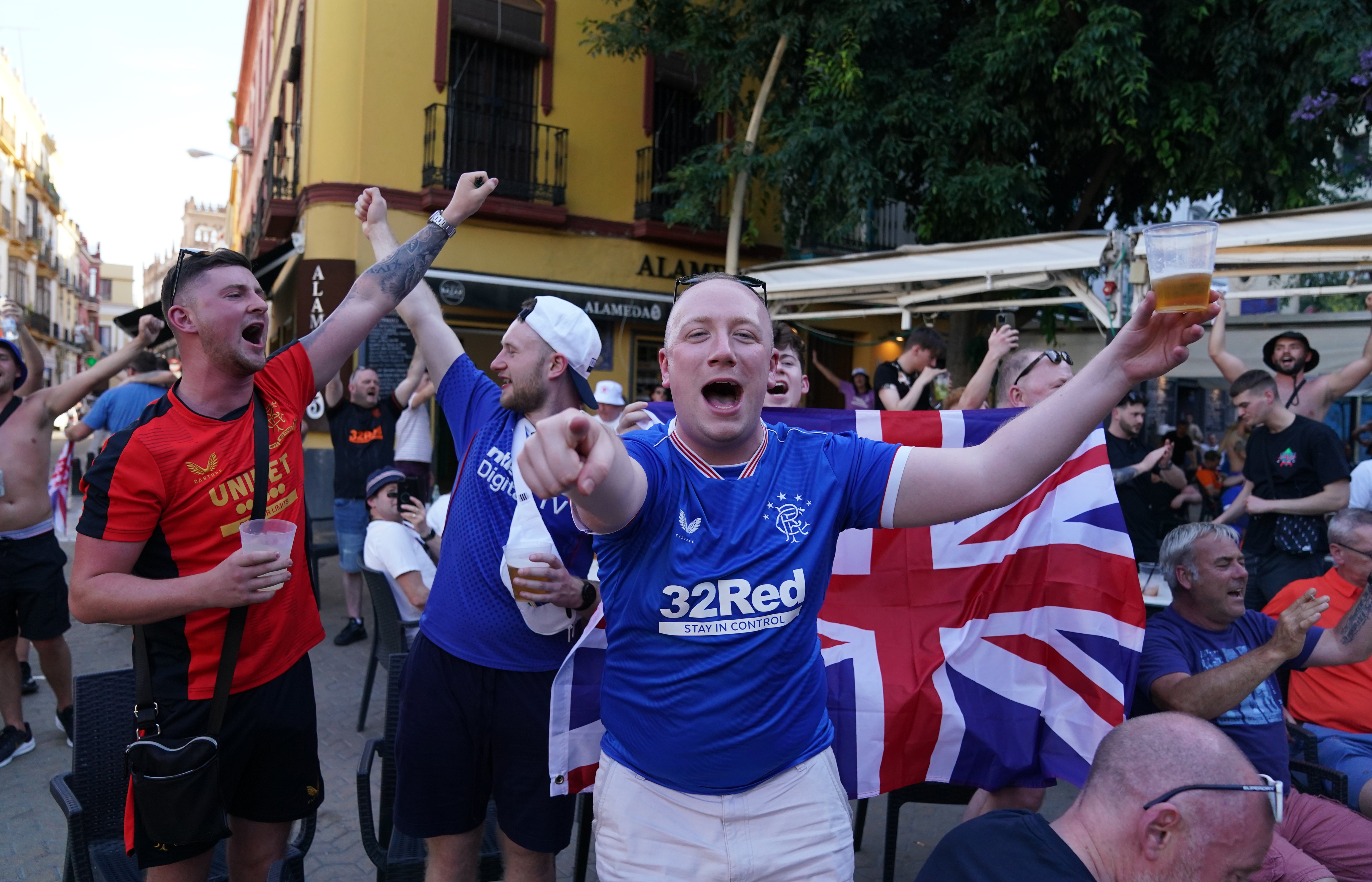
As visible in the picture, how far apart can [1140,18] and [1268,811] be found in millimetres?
10209

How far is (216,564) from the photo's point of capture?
2480 mm

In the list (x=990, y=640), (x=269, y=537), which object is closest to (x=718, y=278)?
(x=269, y=537)

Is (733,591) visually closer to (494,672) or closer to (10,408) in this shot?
(494,672)

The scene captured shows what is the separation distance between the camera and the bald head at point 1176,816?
1682mm

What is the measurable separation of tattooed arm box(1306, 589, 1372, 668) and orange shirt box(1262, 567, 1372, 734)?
169mm

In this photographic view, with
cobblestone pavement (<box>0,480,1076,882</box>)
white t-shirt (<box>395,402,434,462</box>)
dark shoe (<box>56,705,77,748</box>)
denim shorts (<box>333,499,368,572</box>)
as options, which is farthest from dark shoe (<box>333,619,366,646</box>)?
dark shoe (<box>56,705,77,748</box>)

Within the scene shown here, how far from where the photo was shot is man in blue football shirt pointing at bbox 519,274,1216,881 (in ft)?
5.78

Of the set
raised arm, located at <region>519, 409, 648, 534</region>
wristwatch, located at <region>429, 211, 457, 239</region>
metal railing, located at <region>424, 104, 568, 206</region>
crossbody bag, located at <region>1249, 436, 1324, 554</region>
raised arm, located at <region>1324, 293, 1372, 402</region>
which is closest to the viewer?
raised arm, located at <region>519, 409, 648, 534</region>

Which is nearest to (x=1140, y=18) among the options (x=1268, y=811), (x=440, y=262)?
(x=440, y=262)

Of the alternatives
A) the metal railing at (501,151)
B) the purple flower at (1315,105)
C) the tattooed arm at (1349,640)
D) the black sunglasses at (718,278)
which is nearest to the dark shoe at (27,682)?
the black sunglasses at (718,278)

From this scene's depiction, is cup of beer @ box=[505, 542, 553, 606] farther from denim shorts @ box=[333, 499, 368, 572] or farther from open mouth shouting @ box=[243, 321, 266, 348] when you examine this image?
denim shorts @ box=[333, 499, 368, 572]

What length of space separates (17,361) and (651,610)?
492 centimetres

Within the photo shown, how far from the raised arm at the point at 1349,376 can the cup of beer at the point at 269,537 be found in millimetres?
6268

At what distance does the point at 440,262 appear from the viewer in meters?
13.2
